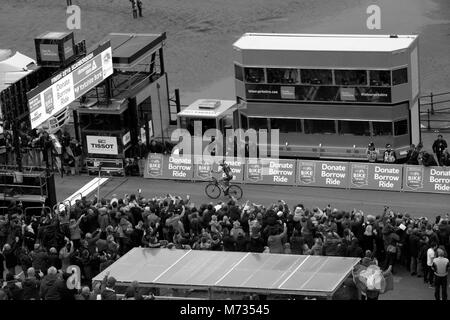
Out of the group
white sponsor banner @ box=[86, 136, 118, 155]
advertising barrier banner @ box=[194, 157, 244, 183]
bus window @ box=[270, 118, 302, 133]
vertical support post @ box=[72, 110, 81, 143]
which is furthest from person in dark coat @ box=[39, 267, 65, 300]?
vertical support post @ box=[72, 110, 81, 143]

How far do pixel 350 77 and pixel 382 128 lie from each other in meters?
2.02

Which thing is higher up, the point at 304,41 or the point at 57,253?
the point at 304,41

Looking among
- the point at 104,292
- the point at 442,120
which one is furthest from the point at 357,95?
the point at 104,292

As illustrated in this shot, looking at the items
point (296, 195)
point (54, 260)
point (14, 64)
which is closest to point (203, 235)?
point (54, 260)

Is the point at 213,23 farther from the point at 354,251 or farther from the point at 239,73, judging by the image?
the point at 354,251

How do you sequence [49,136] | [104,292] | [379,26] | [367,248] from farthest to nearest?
[379,26] < [49,136] < [367,248] < [104,292]

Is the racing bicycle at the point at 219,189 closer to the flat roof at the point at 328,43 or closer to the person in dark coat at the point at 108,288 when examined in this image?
the flat roof at the point at 328,43

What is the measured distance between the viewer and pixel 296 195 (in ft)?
139

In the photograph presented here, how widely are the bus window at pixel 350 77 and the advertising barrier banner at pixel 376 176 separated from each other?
9.97 ft

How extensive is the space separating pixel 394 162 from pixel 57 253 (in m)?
13.1

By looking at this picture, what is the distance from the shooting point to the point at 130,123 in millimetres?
45844

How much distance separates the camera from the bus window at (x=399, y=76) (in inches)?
1693

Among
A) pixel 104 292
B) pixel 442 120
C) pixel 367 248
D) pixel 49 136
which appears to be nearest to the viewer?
pixel 104 292

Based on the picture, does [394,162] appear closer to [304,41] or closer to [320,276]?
[304,41]
